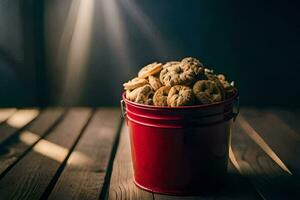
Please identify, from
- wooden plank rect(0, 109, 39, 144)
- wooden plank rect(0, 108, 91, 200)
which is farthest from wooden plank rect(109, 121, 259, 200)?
wooden plank rect(0, 109, 39, 144)

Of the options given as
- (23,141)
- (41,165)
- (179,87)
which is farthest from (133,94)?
(23,141)

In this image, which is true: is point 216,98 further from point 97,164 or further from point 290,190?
point 97,164

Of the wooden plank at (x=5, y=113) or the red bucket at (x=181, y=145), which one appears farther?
the wooden plank at (x=5, y=113)

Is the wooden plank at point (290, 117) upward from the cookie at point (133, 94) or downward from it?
downward

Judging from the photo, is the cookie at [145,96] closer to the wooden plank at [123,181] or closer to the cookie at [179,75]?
the cookie at [179,75]

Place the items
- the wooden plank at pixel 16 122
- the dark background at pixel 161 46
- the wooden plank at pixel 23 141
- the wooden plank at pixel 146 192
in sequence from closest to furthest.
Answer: the wooden plank at pixel 146 192 → the wooden plank at pixel 23 141 → the wooden plank at pixel 16 122 → the dark background at pixel 161 46

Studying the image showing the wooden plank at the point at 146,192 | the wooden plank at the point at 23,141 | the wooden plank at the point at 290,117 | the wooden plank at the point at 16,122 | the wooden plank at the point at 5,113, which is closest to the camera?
the wooden plank at the point at 146,192

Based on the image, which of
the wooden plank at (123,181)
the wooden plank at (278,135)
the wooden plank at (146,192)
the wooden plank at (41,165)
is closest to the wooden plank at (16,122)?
the wooden plank at (41,165)

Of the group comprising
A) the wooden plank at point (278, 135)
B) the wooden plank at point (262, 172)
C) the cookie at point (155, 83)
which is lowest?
the wooden plank at point (278, 135)
